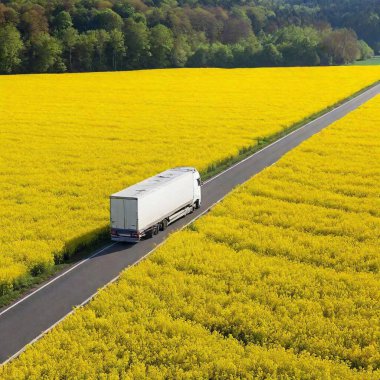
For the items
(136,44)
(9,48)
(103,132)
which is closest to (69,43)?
(9,48)

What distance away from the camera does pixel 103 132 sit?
53.5 metres

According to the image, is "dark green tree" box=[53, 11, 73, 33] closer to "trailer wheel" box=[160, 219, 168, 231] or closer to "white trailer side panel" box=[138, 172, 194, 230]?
"white trailer side panel" box=[138, 172, 194, 230]

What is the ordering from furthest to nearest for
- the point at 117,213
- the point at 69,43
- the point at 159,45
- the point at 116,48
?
1. the point at 159,45
2. the point at 116,48
3. the point at 69,43
4. the point at 117,213

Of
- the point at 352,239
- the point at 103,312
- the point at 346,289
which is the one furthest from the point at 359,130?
the point at 103,312

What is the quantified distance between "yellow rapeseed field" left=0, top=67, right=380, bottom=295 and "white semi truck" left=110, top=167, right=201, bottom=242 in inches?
71.5

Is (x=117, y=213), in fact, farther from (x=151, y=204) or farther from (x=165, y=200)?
(x=165, y=200)

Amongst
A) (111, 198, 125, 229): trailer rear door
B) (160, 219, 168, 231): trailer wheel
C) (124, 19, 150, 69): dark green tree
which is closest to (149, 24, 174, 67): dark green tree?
(124, 19, 150, 69): dark green tree

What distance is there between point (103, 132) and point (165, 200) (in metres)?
27.2

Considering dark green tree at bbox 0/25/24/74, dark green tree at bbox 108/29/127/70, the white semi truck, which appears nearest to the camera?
the white semi truck

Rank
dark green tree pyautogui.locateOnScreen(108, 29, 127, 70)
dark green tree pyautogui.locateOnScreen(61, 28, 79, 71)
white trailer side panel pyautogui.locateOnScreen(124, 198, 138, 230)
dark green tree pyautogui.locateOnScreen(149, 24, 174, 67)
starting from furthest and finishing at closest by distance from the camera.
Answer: dark green tree pyautogui.locateOnScreen(149, 24, 174, 67) → dark green tree pyautogui.locateOnScreen(108, 29, 127, 70) → dark green tree pyautogui.locateOnScreen(61, 28, 79, 71) → white trailer side panel pyautogui.locateOnScreen(124, 198, 138, 230)

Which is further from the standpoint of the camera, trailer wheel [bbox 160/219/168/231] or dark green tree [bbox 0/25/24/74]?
dark green tree [bbox 0/25/24/74]

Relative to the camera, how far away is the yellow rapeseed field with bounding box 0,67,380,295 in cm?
2778

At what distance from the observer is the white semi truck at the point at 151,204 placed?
25844mm

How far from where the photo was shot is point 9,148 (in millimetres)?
46719
